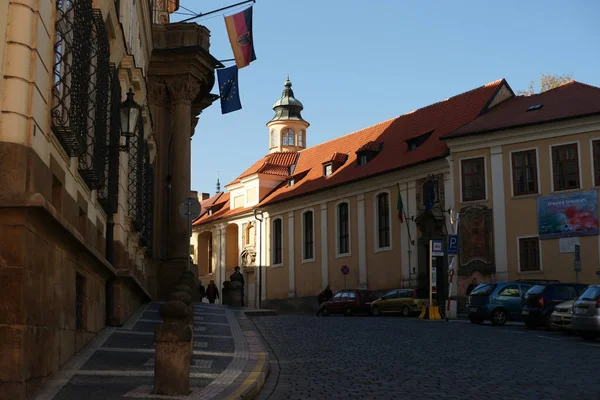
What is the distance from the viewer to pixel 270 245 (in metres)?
61.0

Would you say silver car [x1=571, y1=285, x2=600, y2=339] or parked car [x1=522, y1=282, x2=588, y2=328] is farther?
parked car [x1=522, y1=282, x2=588, y2=328]

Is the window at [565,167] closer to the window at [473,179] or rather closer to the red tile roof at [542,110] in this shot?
the red tile roof at [542,110]

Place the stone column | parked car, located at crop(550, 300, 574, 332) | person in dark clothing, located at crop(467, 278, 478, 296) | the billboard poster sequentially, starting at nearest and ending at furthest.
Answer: parked car, located at crop(550, 300, 574, 332) < the stone column < the billboard poster < person in dark clothing, located at crop(467, 278, 478, 296)

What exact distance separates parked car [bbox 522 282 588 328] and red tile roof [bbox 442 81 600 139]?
617 inches

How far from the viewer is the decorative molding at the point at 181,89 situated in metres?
34.2

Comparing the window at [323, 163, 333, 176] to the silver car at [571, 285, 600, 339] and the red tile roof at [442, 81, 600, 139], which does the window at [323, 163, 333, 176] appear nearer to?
the red tile roof at [442, 81, 600, 139]

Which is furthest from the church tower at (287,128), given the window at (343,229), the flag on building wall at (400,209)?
the flag on building wall at (400,209)

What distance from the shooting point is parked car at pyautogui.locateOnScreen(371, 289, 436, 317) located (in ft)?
123

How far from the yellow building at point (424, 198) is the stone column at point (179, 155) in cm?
1464

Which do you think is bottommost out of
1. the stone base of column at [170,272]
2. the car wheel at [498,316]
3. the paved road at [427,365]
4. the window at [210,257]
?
the paved road at [427,365]

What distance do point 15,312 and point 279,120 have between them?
7607cm

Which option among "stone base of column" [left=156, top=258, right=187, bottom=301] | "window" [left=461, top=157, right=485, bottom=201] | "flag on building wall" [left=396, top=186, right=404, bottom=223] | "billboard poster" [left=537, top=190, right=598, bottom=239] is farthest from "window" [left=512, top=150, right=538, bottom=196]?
"stone base of column" [left=156, top=258, right=187, bottom=301]

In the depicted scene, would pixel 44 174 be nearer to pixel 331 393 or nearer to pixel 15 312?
pixel 15 312

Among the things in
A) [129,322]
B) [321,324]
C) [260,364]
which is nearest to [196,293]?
[321,324]
